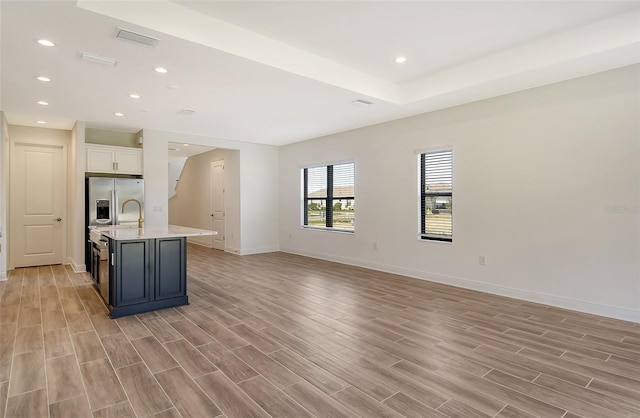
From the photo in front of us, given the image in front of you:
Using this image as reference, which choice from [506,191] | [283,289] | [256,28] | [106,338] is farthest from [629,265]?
[106,338]

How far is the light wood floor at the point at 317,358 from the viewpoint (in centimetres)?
208

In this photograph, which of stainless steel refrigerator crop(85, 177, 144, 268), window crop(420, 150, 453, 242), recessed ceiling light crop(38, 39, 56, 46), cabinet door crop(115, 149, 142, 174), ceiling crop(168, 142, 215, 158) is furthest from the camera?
ceiling crop(168, 142, 215, 158)

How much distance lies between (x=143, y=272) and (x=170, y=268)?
30 centimetres

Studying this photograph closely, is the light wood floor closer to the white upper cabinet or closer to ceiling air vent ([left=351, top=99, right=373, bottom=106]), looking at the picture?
the white upper cabinet

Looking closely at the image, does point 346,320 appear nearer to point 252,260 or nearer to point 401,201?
point 401,201

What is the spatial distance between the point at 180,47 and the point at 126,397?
2853mm

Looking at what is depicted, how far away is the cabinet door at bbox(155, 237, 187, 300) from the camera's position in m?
3.97

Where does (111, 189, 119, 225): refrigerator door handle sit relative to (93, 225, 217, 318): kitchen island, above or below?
above

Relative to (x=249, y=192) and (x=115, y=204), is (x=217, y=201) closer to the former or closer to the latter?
(x=249, y=192)

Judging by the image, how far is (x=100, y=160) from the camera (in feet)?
20.3

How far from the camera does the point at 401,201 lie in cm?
578

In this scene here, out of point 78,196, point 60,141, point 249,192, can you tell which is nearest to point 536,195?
point 249,192

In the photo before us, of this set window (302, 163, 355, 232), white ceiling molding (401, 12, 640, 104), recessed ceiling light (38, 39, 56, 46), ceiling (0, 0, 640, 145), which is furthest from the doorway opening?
white ceiling molding (401, 12, 640, 104)

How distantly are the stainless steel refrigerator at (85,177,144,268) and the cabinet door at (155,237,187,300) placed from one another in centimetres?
266
